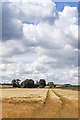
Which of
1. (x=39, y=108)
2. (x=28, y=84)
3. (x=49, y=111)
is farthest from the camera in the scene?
(x=28, y=84)

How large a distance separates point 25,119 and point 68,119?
16.7 ft

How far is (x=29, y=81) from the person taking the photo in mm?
186000

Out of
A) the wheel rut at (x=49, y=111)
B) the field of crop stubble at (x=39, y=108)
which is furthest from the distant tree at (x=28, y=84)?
the wheel rut at (x=49, y=111)

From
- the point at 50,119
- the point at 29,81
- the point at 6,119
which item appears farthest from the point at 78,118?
the point at 29,81

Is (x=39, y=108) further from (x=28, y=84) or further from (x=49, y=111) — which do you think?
(x=28, y=84)

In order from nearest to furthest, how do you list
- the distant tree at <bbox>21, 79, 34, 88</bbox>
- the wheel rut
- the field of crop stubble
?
the wheel rut
the field of crop stubble
the distant tree at <bbox>21, 79, 34, 88</bbox>

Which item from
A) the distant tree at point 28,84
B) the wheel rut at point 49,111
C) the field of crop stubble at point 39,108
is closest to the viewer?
the wheel rut at point 49,111

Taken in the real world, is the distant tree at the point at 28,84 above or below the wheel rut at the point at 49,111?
below

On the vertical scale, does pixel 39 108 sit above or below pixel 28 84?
above

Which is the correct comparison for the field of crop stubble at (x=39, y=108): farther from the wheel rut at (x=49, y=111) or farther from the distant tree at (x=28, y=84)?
the distant tree at (x=28, y=84)

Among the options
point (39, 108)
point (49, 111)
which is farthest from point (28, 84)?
point (49, 111)

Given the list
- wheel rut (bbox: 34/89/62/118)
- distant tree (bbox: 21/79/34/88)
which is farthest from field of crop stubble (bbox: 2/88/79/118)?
distant tree (bbox: 21/79/34/88)

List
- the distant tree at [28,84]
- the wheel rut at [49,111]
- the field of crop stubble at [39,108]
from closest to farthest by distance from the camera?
the wheel rut at [49,111] < the field of crop stubble at [39,108] < the distant tree at [28,84]

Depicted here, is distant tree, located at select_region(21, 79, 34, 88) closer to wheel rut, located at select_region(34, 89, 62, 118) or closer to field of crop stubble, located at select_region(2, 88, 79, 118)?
field of crop stubble, located at select_region(2, 88, 79, 118)
